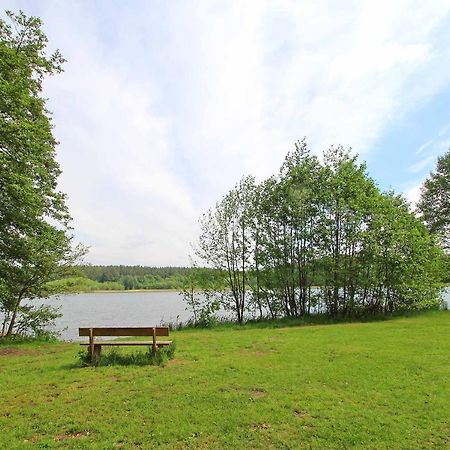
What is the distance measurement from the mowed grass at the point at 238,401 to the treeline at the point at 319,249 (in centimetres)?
969

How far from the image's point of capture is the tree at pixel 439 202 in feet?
92.3

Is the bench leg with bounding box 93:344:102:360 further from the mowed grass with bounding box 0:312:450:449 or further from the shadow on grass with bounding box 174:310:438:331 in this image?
the shadow on grass with bounding box 174:310:438:331

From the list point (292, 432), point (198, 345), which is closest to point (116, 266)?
point (198, 345)

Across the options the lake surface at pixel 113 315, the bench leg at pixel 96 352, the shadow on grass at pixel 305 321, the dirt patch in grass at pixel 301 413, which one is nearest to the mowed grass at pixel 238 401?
the dirt patch in grass at pixel 301 413

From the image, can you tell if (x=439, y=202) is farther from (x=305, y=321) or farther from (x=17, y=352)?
(x=17, y=352)

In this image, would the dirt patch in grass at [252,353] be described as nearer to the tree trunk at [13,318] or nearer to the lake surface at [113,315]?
the lake surface at [113,315]

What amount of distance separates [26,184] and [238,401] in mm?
9127

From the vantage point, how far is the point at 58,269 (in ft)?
48.8

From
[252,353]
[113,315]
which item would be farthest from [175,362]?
[113,315]

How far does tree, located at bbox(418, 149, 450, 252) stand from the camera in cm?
2814

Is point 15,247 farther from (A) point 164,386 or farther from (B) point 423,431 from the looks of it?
(B) point 423,431

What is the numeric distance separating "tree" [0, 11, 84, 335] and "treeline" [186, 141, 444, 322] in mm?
7993

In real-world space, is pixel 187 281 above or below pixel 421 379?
above

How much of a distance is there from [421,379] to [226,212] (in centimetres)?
1445
